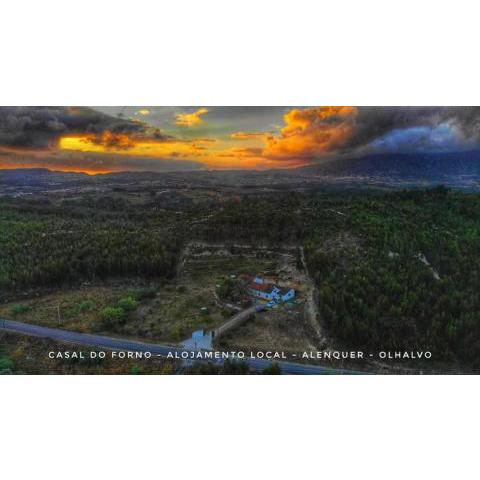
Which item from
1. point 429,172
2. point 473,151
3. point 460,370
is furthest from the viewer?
point 429,172

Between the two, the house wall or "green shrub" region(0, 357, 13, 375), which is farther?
the house wall

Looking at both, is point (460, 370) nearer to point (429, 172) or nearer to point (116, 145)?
point (429, 172)

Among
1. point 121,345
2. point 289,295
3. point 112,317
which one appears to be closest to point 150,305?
point 112,317

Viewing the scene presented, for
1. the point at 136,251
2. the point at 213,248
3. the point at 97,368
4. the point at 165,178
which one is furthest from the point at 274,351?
the point at 165,178

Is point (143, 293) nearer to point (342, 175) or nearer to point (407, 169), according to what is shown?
point (342, 175)

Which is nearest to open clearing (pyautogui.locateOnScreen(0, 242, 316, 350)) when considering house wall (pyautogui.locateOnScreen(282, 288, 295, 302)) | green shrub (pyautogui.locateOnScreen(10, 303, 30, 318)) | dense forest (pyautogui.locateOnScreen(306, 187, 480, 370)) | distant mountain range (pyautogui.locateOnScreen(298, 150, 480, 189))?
green shrub (pyautogui.locateOnScreen(10, 303, 30, 318))

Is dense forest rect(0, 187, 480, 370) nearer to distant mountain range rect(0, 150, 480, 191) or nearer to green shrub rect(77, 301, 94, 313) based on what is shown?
distant mountain range rect(0, 150, 480, 191)

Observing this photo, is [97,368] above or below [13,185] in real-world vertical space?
below

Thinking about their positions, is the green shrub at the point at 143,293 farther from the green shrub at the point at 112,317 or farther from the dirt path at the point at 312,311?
the dirt path at the point at 312,311
